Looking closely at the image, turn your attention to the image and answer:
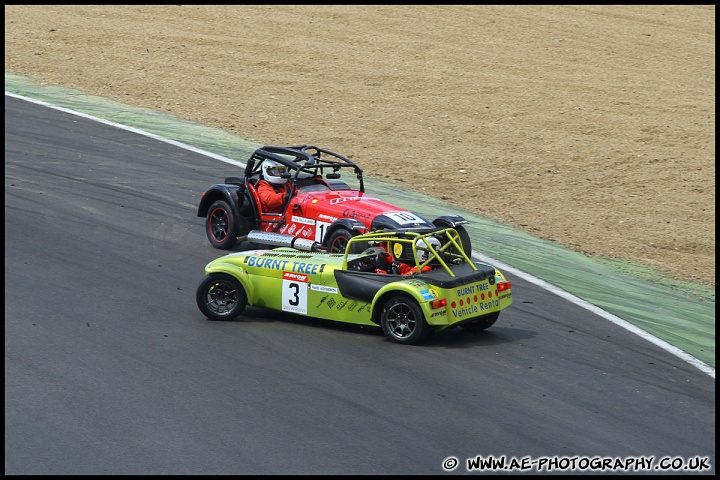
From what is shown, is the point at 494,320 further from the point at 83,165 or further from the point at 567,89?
the point at 567,89

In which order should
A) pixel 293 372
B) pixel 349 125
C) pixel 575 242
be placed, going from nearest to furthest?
pixel 293 372 < pixel 575 242 < pixel 349 125

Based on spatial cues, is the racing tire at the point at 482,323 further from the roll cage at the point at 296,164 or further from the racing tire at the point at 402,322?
the roll cage at the point at 296,164

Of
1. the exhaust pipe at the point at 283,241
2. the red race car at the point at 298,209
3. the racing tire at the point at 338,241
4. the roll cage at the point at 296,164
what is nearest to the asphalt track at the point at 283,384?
the red race car at the point at 298,209

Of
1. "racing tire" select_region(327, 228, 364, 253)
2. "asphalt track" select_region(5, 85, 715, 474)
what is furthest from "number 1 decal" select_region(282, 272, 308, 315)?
"racing tire" select_region(327, 228, 364, 253)

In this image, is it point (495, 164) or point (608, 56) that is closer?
point (495, 164)

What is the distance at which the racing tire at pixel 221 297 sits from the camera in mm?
12133

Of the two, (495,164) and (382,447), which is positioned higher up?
(495,164)

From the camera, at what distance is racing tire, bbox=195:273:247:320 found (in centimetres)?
1213

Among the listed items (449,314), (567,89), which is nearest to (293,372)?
(449,314)

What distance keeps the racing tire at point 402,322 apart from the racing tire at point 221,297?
68.5 inches

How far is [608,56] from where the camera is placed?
29297 millimetres

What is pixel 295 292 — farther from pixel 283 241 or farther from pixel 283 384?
pixel 283 241

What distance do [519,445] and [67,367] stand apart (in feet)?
15.0

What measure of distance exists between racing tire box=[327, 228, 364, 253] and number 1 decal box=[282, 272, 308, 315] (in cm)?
177
